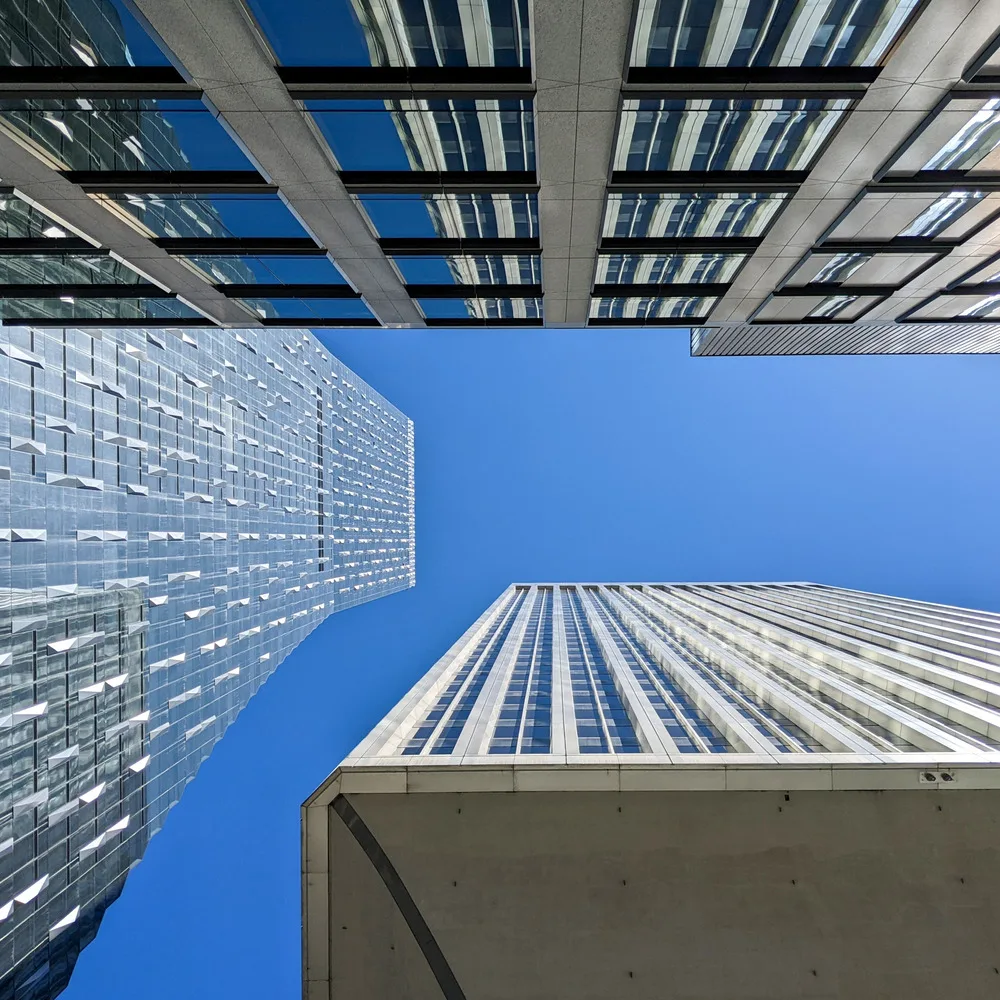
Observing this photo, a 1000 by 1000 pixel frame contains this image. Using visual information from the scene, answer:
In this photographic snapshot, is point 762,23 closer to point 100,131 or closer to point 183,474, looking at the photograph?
point 100,131

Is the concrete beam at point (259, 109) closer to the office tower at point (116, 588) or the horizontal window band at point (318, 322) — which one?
the horizontal window band at point (318, 322)

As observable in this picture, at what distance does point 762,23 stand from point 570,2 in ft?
12.1

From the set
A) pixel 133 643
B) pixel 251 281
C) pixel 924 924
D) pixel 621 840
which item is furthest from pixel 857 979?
pixel 133 643

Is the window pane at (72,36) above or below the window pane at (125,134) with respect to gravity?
above

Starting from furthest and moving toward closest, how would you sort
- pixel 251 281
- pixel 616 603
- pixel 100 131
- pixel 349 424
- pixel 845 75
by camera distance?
1. pixel 616 603
2. pixel 349 424
3. pixel 251 281
4. pixel 100 131
5. pixel 845 75

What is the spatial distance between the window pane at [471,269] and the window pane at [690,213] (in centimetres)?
324

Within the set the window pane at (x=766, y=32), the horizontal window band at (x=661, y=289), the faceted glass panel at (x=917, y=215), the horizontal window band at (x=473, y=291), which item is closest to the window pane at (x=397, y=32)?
the window pane at (x=766, y=32)

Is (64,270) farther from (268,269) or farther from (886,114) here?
(886,114)

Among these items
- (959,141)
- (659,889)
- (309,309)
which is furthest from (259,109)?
(659,889)

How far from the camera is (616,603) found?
332 ft

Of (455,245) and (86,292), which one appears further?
(86,292)

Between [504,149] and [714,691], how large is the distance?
37036 mm

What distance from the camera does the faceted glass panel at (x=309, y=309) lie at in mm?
21330

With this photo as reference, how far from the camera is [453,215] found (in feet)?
51.8
